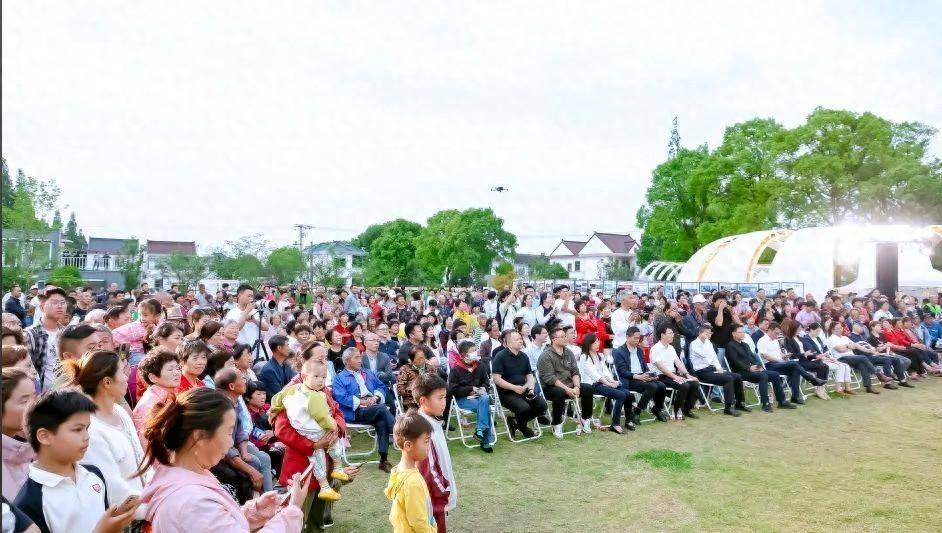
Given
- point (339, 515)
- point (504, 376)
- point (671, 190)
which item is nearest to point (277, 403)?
point (339, 515)

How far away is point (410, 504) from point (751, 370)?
26.6ft

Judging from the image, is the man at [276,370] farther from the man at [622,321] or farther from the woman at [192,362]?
the man at [622,321]

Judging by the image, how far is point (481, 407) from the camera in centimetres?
745

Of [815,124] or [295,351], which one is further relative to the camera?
[815,124]

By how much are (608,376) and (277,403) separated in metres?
5.21

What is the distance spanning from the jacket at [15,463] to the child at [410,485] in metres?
1.77

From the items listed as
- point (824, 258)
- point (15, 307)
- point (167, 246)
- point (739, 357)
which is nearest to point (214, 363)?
point (739, 357)

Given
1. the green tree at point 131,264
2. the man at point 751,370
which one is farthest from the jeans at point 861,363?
the green tree at point 131,264

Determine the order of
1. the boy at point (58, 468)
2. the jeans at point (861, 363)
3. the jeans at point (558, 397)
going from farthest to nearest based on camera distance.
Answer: the jeans at point (861, 363)
the jeans at point (558, 397)
the boy at point (58, 468)

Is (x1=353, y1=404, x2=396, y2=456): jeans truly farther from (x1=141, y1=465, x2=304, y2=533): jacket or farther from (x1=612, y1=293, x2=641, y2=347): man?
(x1=612, y1=293, x2=641, y2=347): man

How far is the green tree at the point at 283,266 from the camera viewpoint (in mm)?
50938

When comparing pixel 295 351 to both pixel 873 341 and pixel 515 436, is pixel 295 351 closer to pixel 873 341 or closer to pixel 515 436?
pixel 515 436

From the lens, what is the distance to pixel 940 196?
2753 cm

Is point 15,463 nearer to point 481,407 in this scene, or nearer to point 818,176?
Result: point 481,407
